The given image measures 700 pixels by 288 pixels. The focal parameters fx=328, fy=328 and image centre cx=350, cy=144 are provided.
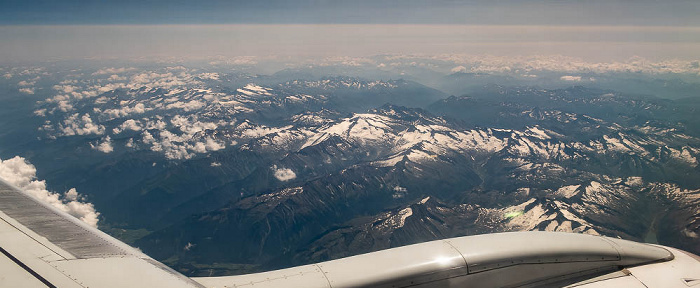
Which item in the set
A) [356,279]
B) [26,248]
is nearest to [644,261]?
[356,279]

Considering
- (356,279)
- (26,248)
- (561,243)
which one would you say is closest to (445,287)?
(356,279)

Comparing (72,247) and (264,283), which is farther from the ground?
(72,247)

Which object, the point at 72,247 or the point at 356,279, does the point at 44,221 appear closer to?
the point at 72,247

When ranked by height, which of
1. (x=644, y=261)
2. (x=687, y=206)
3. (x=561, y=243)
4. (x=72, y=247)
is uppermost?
(x=72, y=247)

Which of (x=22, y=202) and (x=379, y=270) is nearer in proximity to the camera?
(x=379, y=270)

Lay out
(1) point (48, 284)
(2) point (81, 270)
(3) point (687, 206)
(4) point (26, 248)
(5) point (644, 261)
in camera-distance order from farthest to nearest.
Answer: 1. (3) point (687, 206)
2. (5) point (644, 261)
3. (4) point (26, 248)
4. (2) point (81, 270)
5. (1) point (48, 284)

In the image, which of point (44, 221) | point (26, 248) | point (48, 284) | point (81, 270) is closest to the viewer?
point (48, 284)
